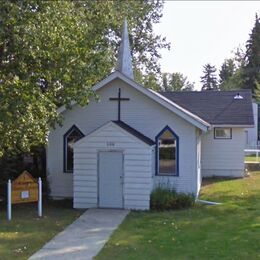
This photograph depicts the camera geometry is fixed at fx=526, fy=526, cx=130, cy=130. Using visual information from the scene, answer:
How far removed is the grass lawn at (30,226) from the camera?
38.2 feet

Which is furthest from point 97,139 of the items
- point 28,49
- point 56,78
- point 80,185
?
point 28,49

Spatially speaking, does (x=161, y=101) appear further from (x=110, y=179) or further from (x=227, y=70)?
(x=227, y=70)

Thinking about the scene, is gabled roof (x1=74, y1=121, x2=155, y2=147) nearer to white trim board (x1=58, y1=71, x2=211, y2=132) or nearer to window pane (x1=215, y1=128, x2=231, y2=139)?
white trim board (x1=58, y1=71, x2=211, y2=132)

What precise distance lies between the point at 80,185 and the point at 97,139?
174cm

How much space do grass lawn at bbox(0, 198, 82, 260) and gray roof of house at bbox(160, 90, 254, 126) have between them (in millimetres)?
11847

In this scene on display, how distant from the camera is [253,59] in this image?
286ft

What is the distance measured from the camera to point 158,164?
20.0 metres

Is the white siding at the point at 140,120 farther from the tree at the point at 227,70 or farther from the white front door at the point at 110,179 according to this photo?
the tree at the point at 227,70

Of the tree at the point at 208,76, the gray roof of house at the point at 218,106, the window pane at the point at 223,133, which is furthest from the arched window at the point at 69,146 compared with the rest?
the tree at the point at 208,76

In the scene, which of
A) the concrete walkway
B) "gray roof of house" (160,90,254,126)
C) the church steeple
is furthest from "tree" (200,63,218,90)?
the concrete walkway

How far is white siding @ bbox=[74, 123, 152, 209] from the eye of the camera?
1789 centimetres

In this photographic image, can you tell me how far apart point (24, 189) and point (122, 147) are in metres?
3.70

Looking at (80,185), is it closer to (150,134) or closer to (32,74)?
(150,134)

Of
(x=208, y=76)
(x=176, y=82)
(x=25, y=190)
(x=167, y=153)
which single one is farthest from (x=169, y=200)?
(x=208, y=76)
